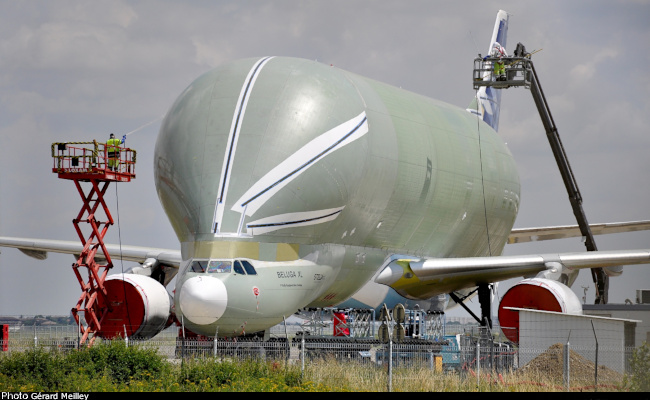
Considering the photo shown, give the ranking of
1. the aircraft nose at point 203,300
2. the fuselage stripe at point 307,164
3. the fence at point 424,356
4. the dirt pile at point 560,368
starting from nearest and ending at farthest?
the fence at point 424,356, the dirt pile at point 560,368, the aircraft nose at point 203,300, the fuselage stripe at point 307,164

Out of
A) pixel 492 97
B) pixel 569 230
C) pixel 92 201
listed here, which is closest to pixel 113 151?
pixel 92 201

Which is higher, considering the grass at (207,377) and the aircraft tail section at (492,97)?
the aircraft tail section at (492,97)

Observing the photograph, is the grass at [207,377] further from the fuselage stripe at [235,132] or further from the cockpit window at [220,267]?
the fuselage stripe at [235,132]

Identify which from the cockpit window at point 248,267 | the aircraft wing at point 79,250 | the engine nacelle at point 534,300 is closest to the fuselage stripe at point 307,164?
the cockpit window at point 248,267

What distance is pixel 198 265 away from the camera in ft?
66.0

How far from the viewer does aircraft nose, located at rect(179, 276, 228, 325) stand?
19250 mm

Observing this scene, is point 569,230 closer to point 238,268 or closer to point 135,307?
point 135,307

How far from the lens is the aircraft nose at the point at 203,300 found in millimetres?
19250

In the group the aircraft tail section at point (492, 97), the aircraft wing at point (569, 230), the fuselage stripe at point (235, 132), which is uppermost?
the aircraft tail section at point (492, 97)

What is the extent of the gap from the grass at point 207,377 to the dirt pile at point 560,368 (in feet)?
0.88

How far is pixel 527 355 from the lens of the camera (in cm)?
2116

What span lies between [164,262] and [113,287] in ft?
10.8

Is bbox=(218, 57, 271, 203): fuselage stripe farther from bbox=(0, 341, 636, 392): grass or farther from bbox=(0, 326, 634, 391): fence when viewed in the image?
bbox=(0, 341, 636, 392): grass

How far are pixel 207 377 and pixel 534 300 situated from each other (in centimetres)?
1042
